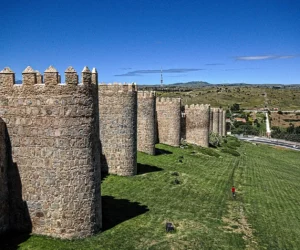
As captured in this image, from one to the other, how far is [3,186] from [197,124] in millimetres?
36161

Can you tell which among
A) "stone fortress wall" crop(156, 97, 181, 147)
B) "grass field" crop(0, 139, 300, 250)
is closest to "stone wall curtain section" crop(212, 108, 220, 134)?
"stone fortress wall" crop(156, 97, 181, 147)

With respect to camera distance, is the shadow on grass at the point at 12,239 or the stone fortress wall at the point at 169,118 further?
the stone fortress wall at the point at 169,118

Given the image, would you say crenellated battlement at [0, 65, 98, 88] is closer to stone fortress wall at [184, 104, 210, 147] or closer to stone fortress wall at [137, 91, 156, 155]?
stone fortress wall at [137, 91, 156, 155]

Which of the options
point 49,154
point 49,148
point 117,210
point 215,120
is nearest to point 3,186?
point 49,154

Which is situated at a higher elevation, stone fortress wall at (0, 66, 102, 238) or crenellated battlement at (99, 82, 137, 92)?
crenellated battlement at (99, 82, 137, 92)

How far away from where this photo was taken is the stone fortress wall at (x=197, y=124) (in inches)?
1882

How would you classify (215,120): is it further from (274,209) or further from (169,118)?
(274,209)

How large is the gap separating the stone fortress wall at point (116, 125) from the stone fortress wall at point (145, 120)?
7.60 metres

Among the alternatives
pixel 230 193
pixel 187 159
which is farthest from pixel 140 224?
pixel 187 159

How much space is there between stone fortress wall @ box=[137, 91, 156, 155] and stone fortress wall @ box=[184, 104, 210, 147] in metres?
15.3

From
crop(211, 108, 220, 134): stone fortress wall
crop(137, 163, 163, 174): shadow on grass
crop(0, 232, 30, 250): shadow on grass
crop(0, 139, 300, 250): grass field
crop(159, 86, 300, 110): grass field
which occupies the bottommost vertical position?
crop(0, 139, 300, 250): grass field

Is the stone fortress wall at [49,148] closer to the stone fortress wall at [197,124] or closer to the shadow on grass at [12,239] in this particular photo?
the shadow on grass at [12,239]

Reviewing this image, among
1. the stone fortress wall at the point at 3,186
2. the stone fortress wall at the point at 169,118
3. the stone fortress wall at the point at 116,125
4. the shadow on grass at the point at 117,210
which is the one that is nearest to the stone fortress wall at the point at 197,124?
the stone fortress wall at the point at 169,118

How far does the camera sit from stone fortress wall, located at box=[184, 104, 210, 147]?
47812 mm
